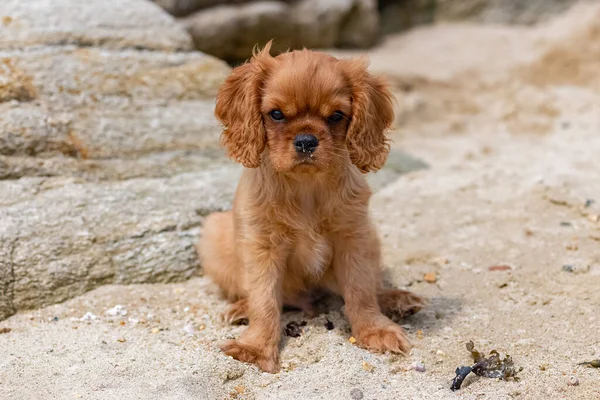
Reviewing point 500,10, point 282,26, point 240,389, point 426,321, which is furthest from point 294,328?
point 500,10

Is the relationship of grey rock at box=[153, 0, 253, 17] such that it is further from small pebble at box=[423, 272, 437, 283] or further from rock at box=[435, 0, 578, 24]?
small pebble at box=[423, 272, 437, 283]

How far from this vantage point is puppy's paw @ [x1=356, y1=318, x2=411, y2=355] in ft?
13.4

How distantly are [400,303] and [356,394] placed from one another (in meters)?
1.09

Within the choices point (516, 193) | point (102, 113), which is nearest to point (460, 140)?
point (516, 193)

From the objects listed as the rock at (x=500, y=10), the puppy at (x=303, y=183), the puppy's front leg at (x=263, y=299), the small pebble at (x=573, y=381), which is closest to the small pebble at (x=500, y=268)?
the puppy at (x=303, y=183)

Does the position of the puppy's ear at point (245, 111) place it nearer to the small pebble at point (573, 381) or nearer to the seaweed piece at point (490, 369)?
the seaweed piece at point (490, 369)

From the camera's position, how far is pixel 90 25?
6.04m

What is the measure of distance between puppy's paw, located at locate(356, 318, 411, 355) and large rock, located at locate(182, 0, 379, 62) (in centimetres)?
616

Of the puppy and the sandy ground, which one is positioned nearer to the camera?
the sandy ground

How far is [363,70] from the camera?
417 cm

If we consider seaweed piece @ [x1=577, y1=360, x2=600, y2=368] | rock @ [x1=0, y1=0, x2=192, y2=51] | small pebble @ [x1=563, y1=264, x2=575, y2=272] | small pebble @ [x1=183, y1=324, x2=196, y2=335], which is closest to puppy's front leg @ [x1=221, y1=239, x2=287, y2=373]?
small pebble @ [x1=183, y1=324, x2=196, y2=335]

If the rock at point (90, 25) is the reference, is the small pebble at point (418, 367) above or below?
below

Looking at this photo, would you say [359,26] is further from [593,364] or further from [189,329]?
[593,364]

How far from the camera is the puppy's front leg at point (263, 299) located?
412 cm
